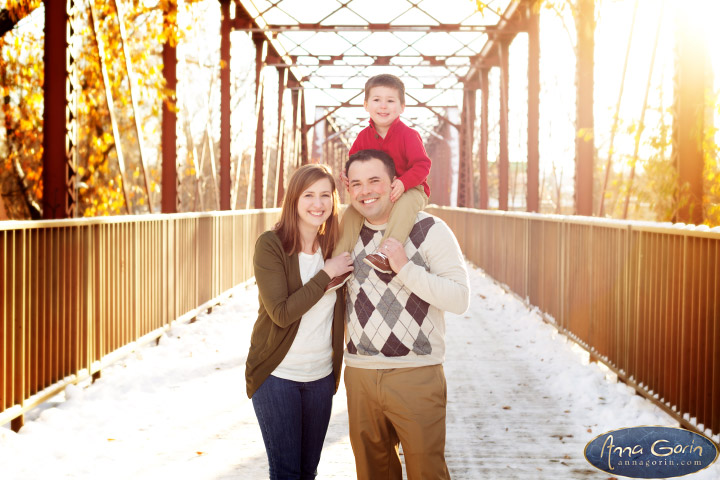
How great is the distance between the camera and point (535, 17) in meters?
14.5

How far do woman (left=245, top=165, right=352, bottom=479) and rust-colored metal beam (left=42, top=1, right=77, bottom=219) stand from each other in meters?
3.90

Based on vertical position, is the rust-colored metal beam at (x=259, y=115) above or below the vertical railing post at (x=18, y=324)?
above

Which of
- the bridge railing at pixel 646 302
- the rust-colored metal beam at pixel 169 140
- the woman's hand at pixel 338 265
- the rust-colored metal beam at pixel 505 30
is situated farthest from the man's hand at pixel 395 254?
the rust-colored metal beam at pixel 505 30

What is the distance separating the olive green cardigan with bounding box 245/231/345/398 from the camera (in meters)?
2.59

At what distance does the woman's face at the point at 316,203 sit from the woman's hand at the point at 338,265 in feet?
0.51

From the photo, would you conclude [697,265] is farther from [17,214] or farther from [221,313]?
[17,214]

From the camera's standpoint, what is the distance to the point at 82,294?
564 centimetres

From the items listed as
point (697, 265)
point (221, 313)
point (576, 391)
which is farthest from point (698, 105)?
point (221, 313)

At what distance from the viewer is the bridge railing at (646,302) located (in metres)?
4.22

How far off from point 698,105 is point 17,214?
10316 millimetres

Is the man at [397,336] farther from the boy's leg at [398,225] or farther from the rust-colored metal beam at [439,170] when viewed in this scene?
the rust-colored metal beam at [439,170]

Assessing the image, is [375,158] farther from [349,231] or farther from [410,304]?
[410,304]

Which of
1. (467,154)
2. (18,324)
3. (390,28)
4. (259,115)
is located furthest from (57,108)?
(467,154)

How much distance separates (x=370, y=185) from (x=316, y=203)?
0.20 meters
